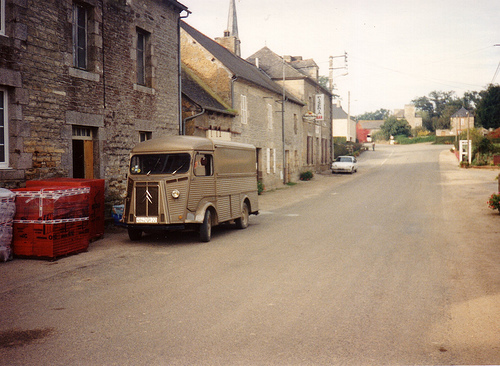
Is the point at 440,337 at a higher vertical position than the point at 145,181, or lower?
lower

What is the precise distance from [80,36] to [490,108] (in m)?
59.2

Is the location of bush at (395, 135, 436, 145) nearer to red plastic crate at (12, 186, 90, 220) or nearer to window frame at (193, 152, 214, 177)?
window frame at (193, 152, 214, 177)

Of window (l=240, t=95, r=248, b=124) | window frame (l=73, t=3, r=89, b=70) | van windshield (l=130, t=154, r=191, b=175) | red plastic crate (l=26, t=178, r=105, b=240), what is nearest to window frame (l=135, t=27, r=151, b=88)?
window frame (l=73, t=3, r=89, b=70)

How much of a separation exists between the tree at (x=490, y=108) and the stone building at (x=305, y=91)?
89.8ft

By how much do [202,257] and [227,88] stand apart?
16.6 metres

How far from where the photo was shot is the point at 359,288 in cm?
647

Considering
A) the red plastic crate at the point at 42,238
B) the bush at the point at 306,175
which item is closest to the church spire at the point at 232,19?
the bush at the point at 306,175

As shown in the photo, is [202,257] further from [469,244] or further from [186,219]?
[469,244]

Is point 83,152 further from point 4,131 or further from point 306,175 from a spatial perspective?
point 306,175

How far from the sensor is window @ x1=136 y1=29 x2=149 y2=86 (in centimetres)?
1502

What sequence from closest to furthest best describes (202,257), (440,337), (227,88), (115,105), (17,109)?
(440,337) → (202,257) → (17,109) → (115,105) → (227,88)

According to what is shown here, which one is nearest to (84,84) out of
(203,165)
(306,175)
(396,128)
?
(203,165)

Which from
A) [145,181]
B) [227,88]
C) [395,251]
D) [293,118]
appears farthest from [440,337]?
[293,118]

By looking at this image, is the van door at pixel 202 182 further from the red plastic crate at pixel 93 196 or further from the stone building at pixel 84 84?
the stone building at pixel 84 84
